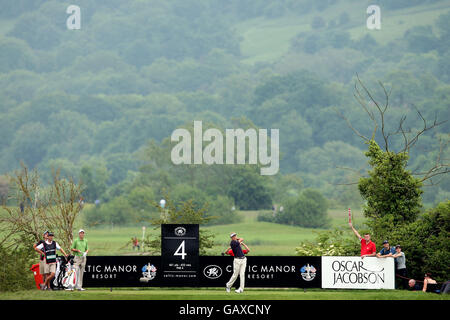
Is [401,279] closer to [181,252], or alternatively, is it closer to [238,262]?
[238,262]

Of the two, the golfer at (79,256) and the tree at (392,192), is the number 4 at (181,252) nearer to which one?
the golfer at (79,256)

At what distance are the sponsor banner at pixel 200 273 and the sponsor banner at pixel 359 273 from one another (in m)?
0.46

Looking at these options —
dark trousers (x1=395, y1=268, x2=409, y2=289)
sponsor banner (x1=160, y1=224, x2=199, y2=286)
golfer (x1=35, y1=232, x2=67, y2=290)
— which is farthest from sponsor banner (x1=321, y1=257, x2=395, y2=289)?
golfer (x1=35, y1=232, x2=67, y2=290)

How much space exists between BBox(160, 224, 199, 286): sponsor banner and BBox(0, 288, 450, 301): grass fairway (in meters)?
0.76

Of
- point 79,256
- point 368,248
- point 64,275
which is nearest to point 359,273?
point 368,248

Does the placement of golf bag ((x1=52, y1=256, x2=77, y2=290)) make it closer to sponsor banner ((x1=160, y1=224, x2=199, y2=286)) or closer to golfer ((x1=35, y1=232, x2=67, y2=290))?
golfer ((x1=35, y1=232, x2=67, y2=290))

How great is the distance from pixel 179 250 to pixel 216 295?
107 inches

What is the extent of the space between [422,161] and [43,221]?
142 meters

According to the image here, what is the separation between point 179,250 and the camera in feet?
89.7

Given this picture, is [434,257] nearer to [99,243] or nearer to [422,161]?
[99,243]

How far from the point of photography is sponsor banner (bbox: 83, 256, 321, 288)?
90.5 feet

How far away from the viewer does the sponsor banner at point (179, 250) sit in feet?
89.6

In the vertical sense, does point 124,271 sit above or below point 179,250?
Answer: below
